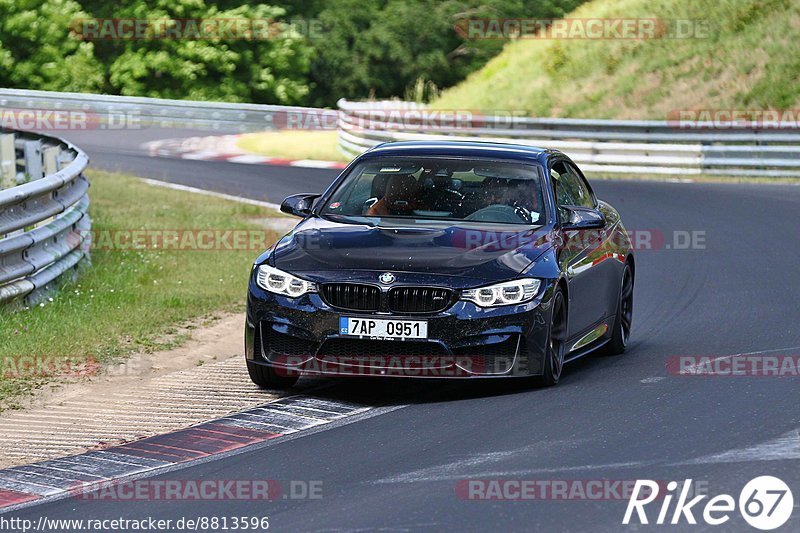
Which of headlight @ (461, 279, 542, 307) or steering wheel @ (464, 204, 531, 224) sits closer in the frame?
headlight @ (461, 279, 542, 307)

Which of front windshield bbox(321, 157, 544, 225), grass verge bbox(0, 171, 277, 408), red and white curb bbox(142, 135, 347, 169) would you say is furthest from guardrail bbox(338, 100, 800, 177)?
front windshield bbox(321, 157, 544, 225)

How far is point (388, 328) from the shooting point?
8.77 metres

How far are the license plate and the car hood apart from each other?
0.31m

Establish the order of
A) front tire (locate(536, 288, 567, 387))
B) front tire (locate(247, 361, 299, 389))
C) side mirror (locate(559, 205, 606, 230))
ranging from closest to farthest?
front tire (locate(536, 288, 567, 387))
front tire (locate(247, 361, 299, 389))
side mirror (locate(559, 205, 606, 230))

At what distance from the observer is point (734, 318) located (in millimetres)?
12445

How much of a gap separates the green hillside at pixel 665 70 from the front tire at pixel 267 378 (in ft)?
85.0

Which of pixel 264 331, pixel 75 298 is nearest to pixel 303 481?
pixel 264 331

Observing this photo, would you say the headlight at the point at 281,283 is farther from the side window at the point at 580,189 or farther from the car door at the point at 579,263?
the side window at the point at 580,189

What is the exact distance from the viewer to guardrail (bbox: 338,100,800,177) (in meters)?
27.4

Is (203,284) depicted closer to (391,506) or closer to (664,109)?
(391,506)

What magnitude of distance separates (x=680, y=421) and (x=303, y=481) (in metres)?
2.35

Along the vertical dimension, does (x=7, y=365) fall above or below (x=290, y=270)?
below

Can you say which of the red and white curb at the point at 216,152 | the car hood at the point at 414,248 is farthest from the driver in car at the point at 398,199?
the red and white curb at the point at 216,152

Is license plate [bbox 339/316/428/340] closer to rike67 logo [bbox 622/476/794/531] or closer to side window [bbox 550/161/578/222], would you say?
side window [bbox 550/161/578/222]
